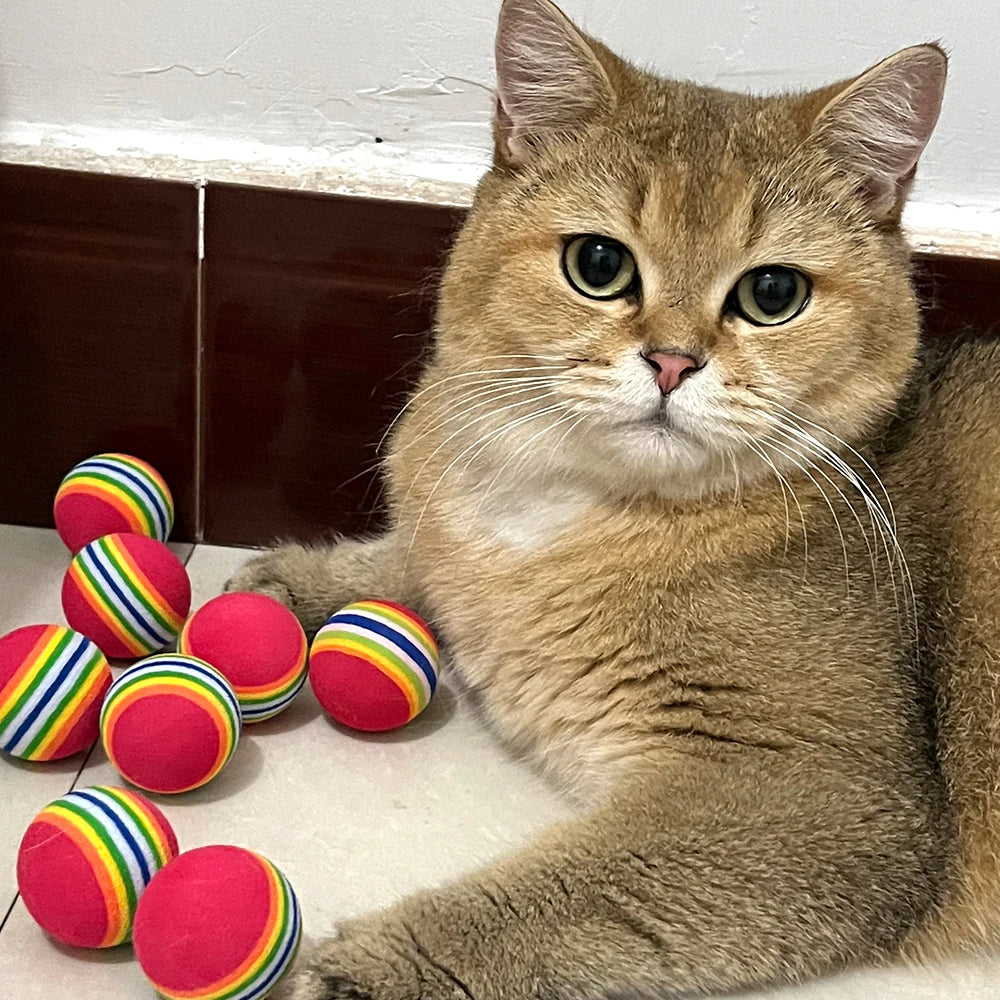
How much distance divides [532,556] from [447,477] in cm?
15

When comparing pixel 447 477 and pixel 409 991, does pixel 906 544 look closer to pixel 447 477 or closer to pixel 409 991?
pixel 447 477

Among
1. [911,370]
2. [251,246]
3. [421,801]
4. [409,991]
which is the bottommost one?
[421,801]

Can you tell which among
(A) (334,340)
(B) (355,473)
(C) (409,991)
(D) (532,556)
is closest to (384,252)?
(A) (334,340)

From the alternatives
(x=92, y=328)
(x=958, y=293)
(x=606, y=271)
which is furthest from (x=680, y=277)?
(x=92, y=328)

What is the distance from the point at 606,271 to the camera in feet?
3.74

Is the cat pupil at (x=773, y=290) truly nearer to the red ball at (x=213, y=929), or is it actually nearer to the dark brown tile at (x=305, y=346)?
the dark brown tile at (x=305, y=346)

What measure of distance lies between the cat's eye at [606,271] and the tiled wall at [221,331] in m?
0.42

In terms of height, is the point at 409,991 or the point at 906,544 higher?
the point at 906,544

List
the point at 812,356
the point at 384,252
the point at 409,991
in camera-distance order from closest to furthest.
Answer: the point at 409,991 → the point at 812,356 → the point at 384,252

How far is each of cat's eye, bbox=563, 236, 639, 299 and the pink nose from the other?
4.0 inches

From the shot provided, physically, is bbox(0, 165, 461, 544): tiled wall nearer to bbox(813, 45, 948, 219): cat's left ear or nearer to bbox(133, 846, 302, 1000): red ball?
bbox(813, 45, 948, 219): cat's left ear

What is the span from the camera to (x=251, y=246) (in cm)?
154

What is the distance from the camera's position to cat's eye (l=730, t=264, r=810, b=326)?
1127 mm

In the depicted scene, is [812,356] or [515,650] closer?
[812,356]
